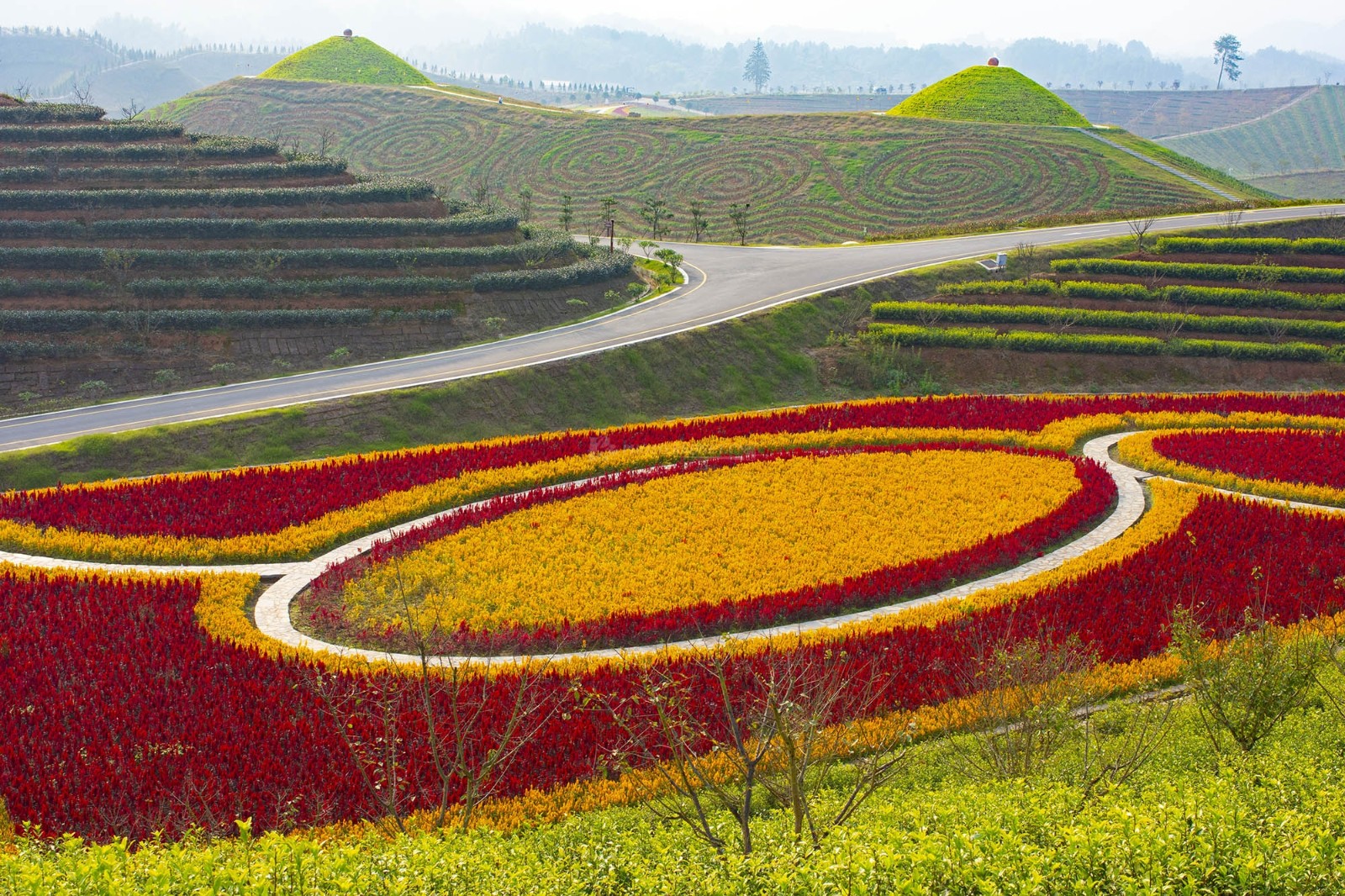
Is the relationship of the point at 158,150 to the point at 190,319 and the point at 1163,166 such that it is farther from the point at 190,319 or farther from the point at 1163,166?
the point at 1163,166

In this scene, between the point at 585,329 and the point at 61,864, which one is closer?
the point at 61,864

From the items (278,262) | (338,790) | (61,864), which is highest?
(278,262)

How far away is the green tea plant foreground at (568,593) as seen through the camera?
13.4 metres

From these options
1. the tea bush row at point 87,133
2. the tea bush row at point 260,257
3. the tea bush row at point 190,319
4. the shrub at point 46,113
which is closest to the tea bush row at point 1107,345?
the tea bush row at point 260,257

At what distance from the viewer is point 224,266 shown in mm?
40875

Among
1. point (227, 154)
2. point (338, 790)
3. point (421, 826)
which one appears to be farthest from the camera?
point (227, 154)

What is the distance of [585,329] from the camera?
1633 inches

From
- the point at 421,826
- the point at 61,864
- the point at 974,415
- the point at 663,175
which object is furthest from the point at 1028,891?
the point at 663,175

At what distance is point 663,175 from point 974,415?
53.3 m

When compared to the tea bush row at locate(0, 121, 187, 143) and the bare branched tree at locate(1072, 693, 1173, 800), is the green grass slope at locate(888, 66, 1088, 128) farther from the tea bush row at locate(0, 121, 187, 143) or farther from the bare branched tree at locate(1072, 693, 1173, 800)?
the bare branched tree at locate(1072, 693, 1173, 800)

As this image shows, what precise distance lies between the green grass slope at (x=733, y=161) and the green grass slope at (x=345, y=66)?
10062 mm

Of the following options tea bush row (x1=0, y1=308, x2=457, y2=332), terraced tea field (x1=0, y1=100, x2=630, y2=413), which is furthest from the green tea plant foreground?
tea bush row (x1=0, y1=308, x2=457, y2=332)

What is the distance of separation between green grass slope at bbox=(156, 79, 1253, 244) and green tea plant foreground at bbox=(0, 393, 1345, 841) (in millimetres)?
38172

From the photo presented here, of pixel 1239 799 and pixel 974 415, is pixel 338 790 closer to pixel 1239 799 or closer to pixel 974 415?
pixel 1239 799
